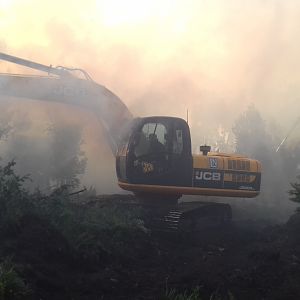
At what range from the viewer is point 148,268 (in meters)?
8.60

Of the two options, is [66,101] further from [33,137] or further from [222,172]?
[33,137]

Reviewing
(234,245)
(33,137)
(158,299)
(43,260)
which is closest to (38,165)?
(33,137)

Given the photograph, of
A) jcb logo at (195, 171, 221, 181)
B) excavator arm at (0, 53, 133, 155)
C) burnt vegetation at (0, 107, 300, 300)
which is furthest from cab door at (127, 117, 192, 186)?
excavator arm at (0, 53, 133, 155)

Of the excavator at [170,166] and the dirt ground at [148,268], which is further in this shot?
the excavator at [170,166]

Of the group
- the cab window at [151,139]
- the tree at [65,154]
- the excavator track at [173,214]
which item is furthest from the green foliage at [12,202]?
the tree at [65,154]

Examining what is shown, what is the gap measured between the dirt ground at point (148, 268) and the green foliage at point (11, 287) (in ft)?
1.38

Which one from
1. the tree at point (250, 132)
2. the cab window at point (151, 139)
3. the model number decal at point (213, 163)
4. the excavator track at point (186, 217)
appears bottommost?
the excavator track at point (186, 217)

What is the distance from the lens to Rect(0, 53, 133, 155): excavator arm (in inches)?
587

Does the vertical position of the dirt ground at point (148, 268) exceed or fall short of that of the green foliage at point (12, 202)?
it falls short

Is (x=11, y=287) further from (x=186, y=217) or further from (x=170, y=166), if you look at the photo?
(x=170, y=166)

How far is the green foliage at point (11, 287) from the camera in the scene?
5.52 metres

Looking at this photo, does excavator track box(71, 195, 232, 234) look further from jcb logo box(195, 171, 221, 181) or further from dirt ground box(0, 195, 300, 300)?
dirt ground box(0, 195, 300, 300)

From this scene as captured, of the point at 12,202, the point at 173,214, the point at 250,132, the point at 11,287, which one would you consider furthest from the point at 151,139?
the point at 250,132

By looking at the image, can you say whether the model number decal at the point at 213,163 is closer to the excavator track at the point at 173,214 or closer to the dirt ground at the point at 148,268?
the excavator track at the point at 173,214
